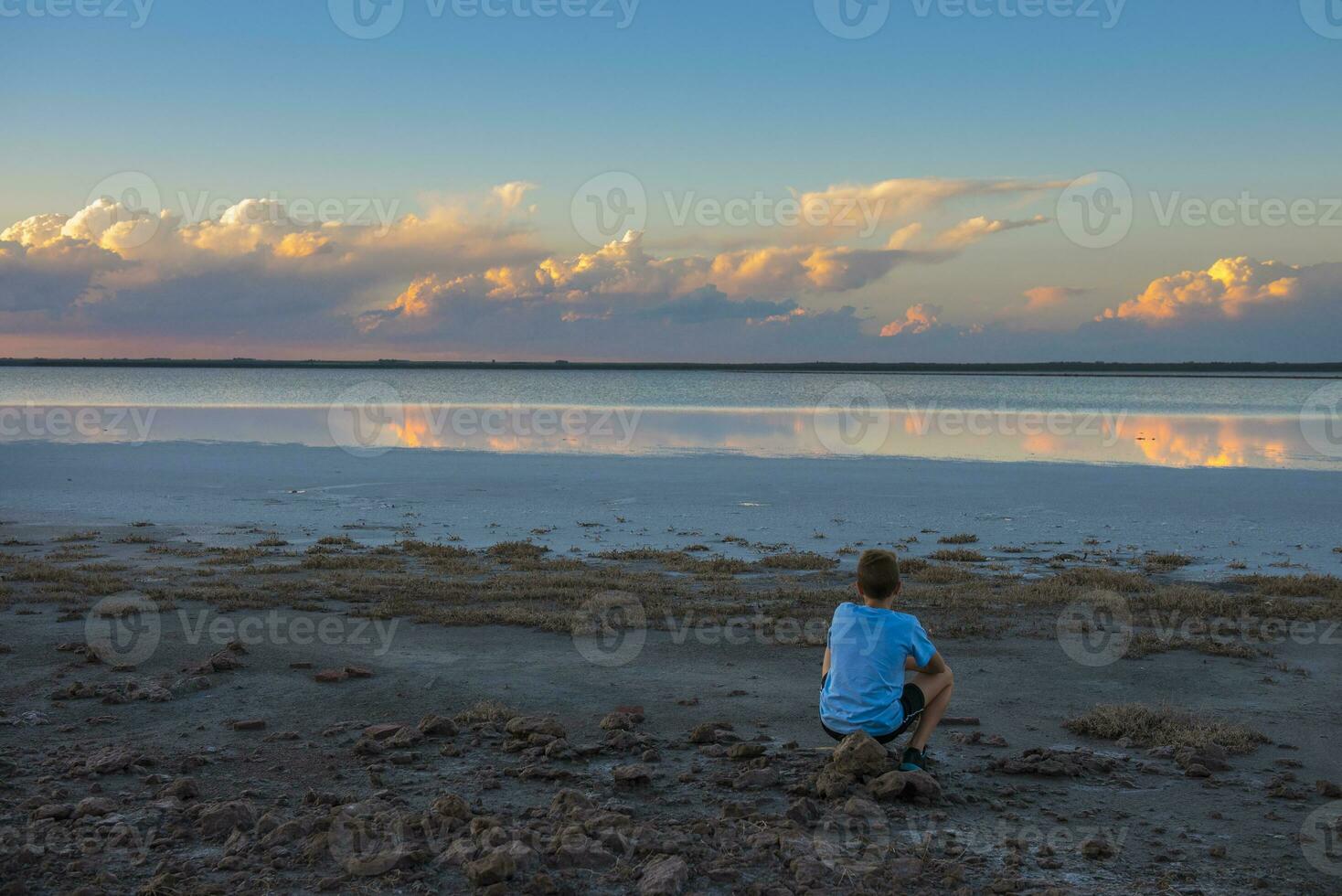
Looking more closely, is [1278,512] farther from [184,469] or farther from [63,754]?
[184,469]

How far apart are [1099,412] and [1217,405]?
15.6 m

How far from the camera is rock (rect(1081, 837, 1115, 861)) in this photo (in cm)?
523

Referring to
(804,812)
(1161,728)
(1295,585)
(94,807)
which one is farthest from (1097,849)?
(1295,585)

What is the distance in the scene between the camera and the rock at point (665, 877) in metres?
4.77

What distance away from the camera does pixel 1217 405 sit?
2908 inches

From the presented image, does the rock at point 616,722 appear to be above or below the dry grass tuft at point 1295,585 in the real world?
below

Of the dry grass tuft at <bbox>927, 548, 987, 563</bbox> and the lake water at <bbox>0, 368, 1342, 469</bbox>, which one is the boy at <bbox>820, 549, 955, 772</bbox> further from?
the lake water at <bbox>0, 368, 1342, 469</bbox>

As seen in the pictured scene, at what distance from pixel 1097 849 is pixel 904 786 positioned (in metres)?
1.00

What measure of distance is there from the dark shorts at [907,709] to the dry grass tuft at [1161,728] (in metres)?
1.68

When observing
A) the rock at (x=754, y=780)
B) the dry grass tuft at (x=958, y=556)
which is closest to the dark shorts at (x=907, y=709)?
the rock at (x=754, y=780)

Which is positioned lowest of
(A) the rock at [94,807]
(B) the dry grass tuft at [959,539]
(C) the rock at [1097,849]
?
(C) the rock at [1097,849]

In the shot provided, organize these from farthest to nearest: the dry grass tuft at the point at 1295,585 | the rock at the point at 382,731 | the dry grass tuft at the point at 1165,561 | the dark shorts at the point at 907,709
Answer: the dry grass tuft at the point at 1165,561 < the dry grass tuft at the point at 1295,585 < the rock at the point at 382,731 < the dark shorts at the point at 907,709

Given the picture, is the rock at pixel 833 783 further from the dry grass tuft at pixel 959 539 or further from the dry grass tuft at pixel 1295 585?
the dry grass tuft at pixel 959 539

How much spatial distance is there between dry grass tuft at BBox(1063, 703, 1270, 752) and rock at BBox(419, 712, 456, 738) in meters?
4.08
